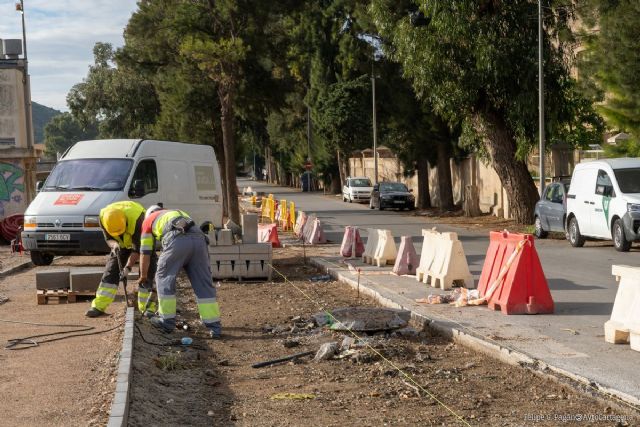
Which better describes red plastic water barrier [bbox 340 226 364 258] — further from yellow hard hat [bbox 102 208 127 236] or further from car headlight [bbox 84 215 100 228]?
yellow hard hat [bbox 102 208 127 236]

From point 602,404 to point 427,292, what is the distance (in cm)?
692

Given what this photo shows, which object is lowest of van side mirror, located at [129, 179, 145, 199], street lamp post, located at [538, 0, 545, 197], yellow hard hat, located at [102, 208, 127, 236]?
yellow hard hat, located at [102, 208, 127, 236]

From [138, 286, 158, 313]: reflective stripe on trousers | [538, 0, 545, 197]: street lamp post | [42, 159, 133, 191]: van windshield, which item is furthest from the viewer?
[538, 0, 545, 197]: street lamp post

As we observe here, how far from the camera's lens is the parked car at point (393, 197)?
156 ft

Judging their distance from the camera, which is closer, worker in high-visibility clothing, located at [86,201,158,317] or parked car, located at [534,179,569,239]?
worker in high-visibility clothing, located at [86,201,158,317]

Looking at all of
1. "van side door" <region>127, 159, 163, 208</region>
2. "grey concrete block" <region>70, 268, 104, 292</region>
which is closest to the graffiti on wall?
"van side door" <region>127, 159, 163, 208</region>

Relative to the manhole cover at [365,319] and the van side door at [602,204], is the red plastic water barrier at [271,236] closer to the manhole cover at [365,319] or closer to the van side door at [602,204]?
the van side door at [602,204]

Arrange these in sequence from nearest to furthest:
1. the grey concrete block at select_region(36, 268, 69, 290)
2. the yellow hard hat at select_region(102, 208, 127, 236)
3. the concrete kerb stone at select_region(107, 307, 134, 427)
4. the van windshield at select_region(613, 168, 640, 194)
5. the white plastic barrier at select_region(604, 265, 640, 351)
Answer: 1. the concrete kerb stone at select_region(107, 307, 134, 427)
2. the white plastic barrier at select_region(604, 265, 640, 351)
3. the yellow hard hat at select_region(102, 208, 127, 236)
4. the grey concrete block at select_region(36, 268, 69, 290)
5. the van windshield at select_region(613, 168, 640, 194)

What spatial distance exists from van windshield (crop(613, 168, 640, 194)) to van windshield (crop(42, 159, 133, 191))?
33.6 ft

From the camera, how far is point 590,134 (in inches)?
1555

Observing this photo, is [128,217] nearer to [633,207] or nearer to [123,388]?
[123,388]

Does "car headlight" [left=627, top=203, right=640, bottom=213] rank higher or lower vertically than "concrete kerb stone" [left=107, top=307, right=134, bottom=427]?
higher

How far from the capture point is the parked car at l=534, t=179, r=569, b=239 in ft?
79.7

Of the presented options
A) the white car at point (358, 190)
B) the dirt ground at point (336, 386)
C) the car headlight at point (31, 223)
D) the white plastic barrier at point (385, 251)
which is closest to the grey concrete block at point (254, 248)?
the white plastic barrier at point (385, 251)
